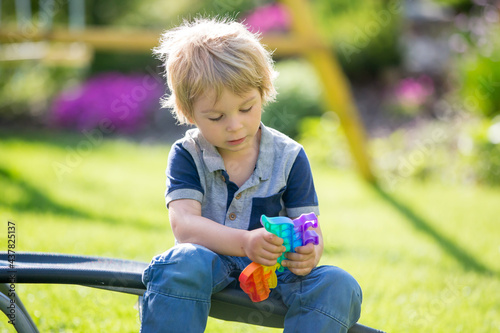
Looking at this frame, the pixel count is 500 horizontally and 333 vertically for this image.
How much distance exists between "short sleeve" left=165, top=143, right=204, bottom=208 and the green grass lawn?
3.01 feet

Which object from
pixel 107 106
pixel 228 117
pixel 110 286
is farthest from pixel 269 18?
pixel 110 286

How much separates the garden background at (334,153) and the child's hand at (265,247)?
43.8 inches

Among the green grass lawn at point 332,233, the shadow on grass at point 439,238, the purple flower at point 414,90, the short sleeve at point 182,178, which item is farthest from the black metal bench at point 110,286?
the purple flower at point 414,90

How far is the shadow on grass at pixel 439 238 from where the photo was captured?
3.34 meters

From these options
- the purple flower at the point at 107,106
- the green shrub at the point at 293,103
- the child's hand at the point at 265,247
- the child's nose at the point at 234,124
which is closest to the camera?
the child's hand at the point at 265,247

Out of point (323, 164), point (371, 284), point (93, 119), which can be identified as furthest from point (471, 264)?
point (93, 119)

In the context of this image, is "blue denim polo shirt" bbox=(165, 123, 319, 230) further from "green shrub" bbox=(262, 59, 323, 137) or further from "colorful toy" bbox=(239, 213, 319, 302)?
"green shrub" bbox=(262, 59, 323, 137)

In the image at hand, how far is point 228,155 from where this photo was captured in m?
1.88

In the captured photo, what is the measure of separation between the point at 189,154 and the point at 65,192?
125 inches

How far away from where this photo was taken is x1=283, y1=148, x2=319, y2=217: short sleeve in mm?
1813

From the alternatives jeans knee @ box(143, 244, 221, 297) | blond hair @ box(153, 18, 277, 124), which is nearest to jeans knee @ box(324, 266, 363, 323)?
jeans knee @ box(143, 244, 221, 297)

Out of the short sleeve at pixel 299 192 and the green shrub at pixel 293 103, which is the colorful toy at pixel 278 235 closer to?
the short sleeve at pixel 299 192

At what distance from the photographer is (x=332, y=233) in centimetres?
395

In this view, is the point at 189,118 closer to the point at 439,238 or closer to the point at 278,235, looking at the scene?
the point at 278,235
